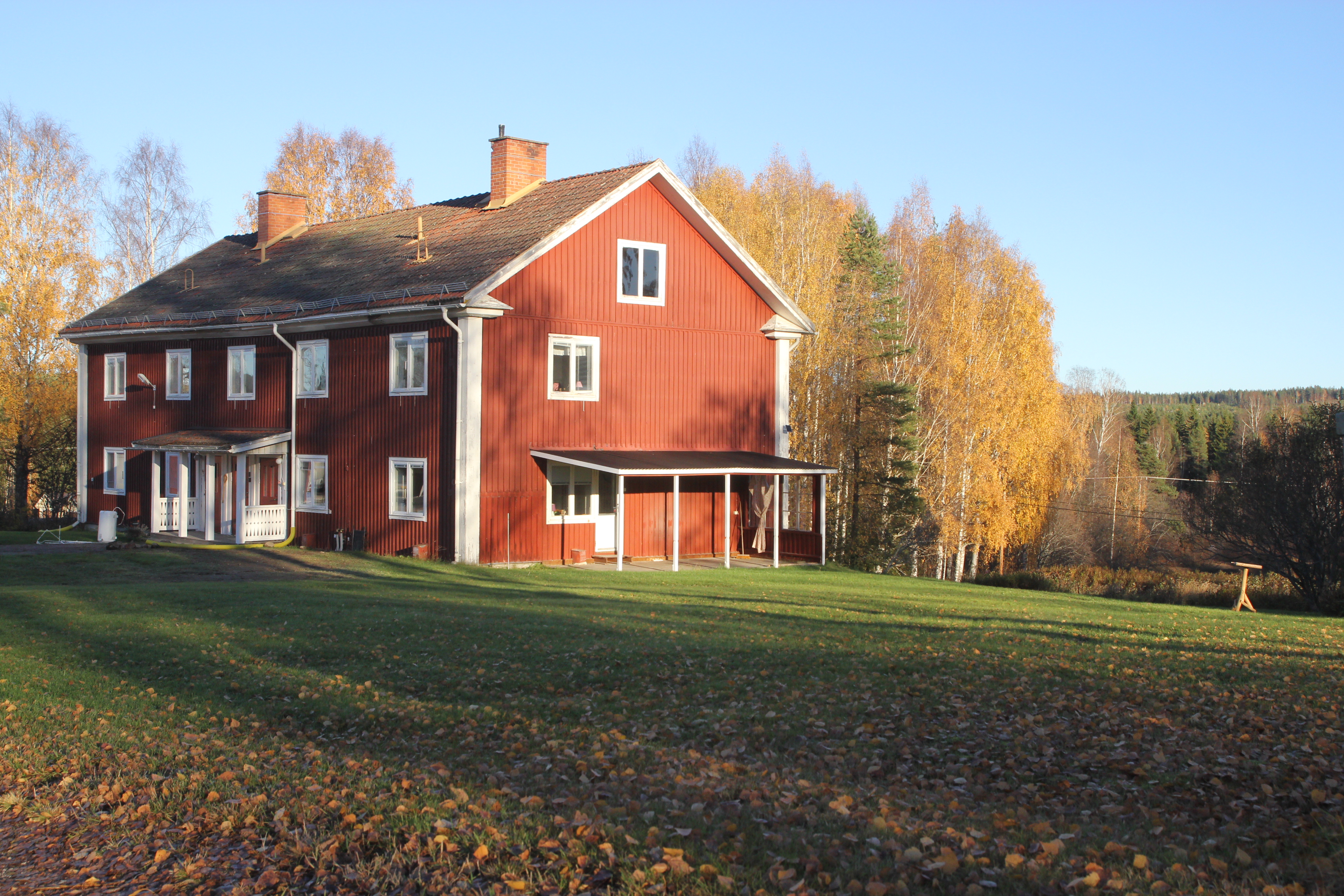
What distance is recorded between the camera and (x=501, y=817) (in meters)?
7.00

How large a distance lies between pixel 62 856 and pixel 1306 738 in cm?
861

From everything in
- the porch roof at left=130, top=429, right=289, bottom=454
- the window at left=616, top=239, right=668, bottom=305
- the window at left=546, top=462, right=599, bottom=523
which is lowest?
the window at left=546, top=462, right=599, bottom=523

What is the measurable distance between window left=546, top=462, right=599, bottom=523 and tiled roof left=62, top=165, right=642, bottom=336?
502 centimetres

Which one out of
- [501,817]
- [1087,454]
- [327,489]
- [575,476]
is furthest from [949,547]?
[501,817]

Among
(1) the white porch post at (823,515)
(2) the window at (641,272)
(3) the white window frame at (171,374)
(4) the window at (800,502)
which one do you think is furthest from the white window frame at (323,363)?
(4) the window at (800,502)

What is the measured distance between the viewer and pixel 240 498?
1168 inches

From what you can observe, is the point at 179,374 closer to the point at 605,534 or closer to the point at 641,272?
the point at 605,534

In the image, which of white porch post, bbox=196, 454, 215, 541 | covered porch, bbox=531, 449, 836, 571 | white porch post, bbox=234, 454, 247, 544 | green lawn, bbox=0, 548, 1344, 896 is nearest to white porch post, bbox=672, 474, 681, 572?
covered porch, bbox=531, 449, 836, 571

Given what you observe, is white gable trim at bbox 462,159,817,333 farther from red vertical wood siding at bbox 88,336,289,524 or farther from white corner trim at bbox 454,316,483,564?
red vertical wood siding at bbox 88,336,289,524

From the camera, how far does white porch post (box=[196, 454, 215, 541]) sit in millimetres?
31031

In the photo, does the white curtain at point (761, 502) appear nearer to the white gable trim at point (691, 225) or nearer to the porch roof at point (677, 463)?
the porch roof at point (677, 463)

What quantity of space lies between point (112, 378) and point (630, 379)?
1789 centimetres

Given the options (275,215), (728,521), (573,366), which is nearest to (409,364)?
(573,366)

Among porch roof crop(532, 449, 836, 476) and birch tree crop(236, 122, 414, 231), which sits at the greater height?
birch tree crop(236, 122, 414, 231)
